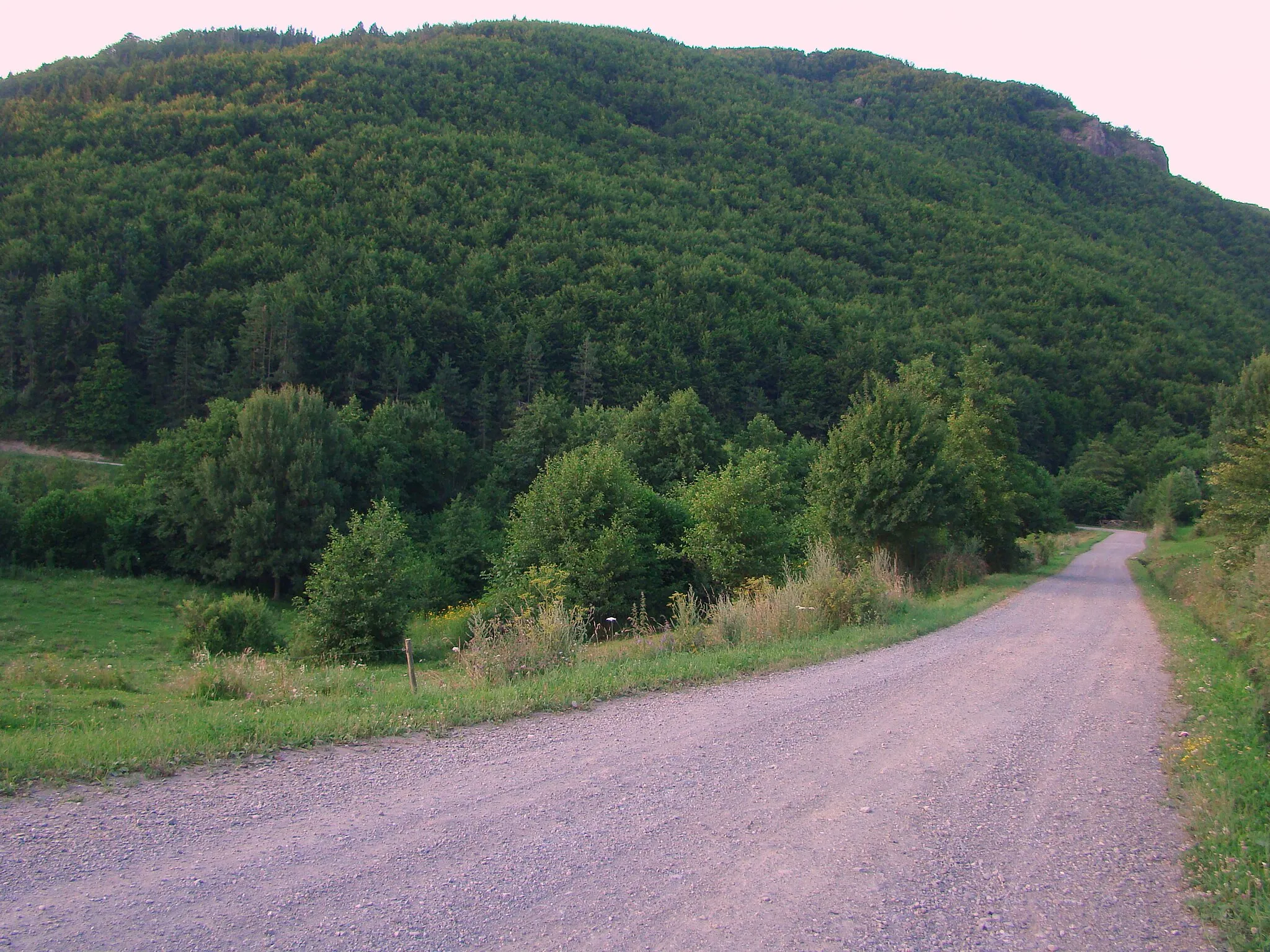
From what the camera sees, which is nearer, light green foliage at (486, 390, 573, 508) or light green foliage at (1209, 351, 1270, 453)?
light green foliage at (1209, 351, 1270, 453)

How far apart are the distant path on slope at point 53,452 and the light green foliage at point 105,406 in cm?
153

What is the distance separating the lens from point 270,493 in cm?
4228

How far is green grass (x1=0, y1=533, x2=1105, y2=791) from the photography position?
6004 mm

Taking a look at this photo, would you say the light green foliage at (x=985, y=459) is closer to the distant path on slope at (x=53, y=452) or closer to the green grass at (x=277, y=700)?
the green grass at (x=277, y=700)

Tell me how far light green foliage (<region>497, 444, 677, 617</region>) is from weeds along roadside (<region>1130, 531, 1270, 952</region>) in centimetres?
1361

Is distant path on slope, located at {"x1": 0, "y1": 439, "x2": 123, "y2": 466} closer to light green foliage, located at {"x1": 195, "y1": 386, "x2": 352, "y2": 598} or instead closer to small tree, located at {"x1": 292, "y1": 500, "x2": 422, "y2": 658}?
light green foliage, located at {"x1": 195, "y1": 386, "x2": 352, "y2": 598}

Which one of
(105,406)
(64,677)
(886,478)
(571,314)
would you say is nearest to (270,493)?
(105,406)

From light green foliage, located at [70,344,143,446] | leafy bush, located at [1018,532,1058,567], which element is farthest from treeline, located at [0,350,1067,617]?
light green foliage, located at [70,344,143,446]

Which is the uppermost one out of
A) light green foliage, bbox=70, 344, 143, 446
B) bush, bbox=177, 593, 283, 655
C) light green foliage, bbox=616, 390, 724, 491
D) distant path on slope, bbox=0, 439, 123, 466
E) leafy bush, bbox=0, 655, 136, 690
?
light green foliage, bbox=70, 344, 143, 446

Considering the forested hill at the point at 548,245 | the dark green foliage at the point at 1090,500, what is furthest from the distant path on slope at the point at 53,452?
the dark green foliage at the point at 1090,500

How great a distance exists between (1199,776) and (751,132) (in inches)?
5927

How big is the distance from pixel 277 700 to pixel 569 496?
1690cm

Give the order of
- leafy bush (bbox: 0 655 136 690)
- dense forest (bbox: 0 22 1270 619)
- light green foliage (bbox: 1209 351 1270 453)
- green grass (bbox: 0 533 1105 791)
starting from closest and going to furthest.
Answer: green grass (bbox: 0 533 1105 791) → leafy bush (bbox: 0 655 136 690) → dense forest (bbox: 0 22 1270 619) → light green foliage (bbox: 1209 351 1270 453)

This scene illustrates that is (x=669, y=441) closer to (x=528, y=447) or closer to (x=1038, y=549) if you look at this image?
(x=528, y=447)
